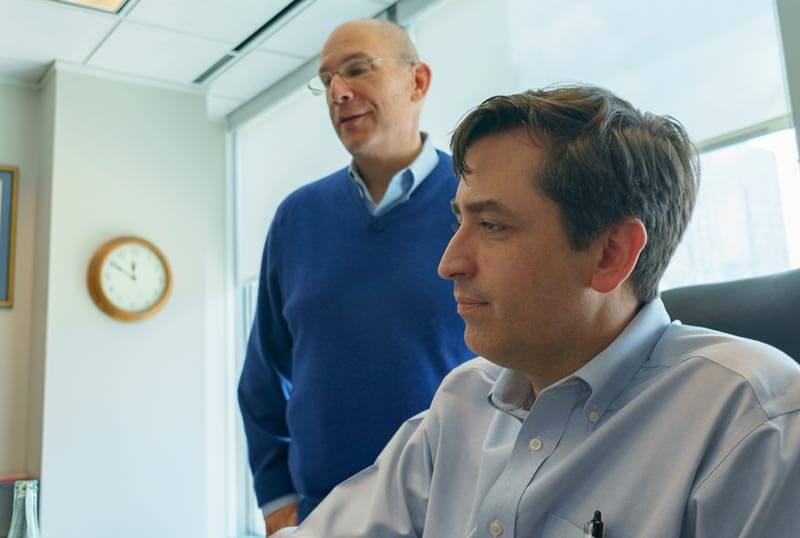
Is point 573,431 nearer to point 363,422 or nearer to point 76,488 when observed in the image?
point 363,422

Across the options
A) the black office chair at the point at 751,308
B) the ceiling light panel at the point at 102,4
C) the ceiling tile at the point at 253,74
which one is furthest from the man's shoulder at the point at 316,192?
the ceiling tile at the point at 253,74

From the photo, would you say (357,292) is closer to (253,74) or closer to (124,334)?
(124,334)

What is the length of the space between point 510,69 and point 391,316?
5.26 ft

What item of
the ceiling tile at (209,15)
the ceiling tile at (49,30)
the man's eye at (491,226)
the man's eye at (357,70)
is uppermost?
the ceiling tile at (49,30)

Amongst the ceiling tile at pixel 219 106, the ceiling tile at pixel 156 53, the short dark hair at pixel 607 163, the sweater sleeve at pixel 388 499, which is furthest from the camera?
the ceiling tile at pixel 219 106

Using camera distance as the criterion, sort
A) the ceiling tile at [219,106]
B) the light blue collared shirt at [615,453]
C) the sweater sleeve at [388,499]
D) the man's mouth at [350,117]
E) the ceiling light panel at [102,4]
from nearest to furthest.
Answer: the light blue collared shirt at [615,453], the sweater sleeve at [388,499], the man's mouth at [350,117], the ceiling light panel at [102,4], the ceiling tile at [219,106]

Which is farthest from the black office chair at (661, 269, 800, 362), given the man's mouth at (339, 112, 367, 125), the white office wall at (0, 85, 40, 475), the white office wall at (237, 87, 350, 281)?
the white office wall at (0, 85, 40, 475)

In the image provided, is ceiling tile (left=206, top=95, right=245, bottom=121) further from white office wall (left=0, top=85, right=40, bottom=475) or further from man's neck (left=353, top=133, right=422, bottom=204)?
man's neck (left=353, top=133, right=422, bottom=204)

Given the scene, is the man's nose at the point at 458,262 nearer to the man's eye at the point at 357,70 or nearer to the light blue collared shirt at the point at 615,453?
the light blue collared shirt at the point at 615,453

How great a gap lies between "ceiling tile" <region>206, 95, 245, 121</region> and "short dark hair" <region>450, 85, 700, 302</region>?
3718mm

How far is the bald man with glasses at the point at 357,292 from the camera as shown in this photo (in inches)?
60.9

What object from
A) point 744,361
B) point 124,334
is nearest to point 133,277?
point 124,334

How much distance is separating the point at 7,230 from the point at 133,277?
701 millimetres

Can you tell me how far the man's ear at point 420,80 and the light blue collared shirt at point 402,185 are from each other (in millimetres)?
168
